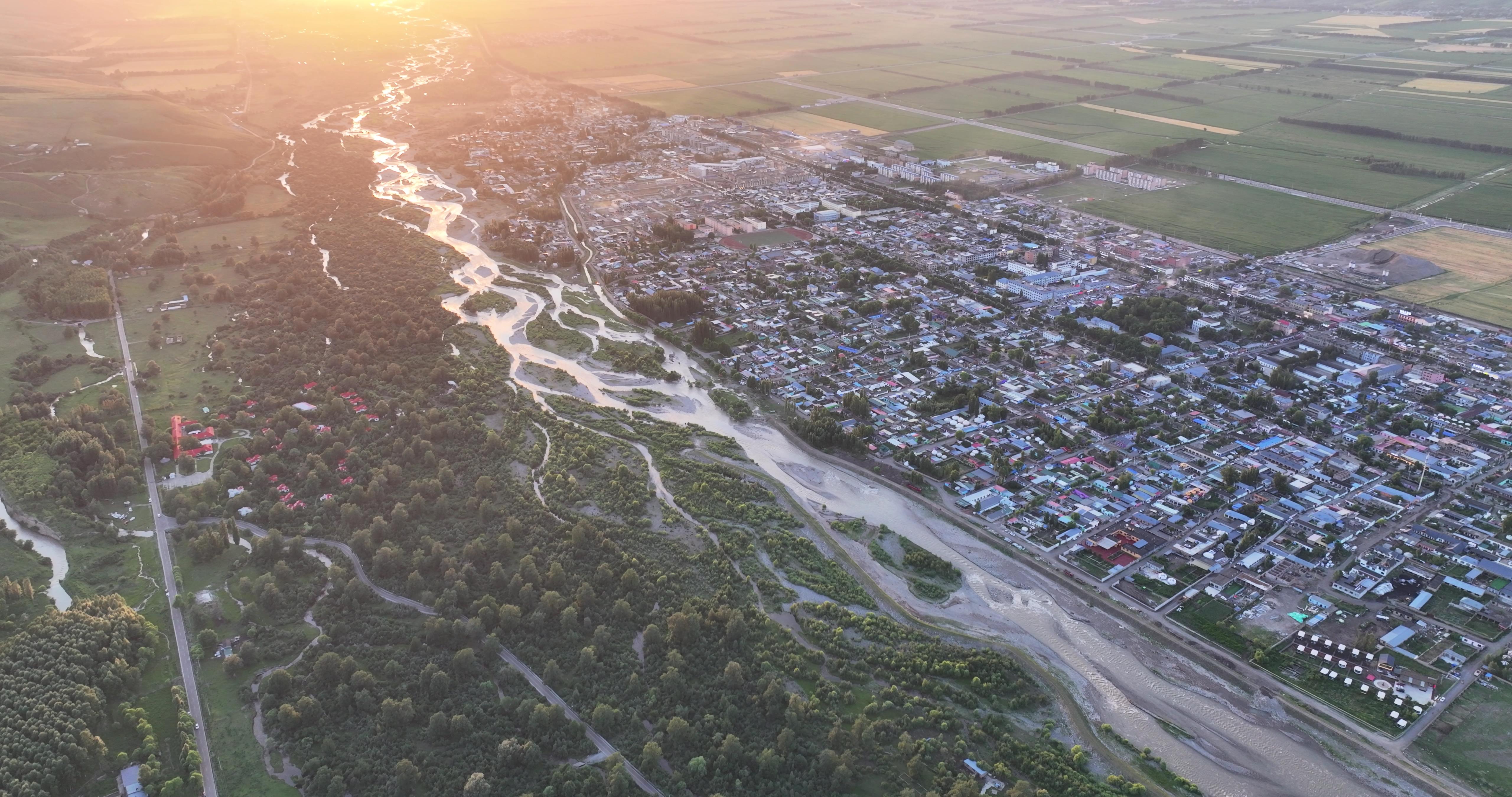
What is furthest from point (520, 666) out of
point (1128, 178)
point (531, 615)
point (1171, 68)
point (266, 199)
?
point (1171, 68)

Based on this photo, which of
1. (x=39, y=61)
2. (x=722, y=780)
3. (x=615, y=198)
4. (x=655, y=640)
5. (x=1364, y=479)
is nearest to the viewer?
(x=722, y=780)

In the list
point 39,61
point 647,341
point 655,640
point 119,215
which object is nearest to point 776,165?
point 647,341

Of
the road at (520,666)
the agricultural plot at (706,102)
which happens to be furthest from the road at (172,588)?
the agricultural plot at (706,102)

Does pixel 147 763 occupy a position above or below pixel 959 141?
below

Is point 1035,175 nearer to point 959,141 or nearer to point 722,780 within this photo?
point 959,141

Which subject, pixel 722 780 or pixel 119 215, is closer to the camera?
pixel 722 780

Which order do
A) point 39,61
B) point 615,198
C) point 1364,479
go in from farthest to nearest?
point 39,61
point 615,198
point 1364,479
